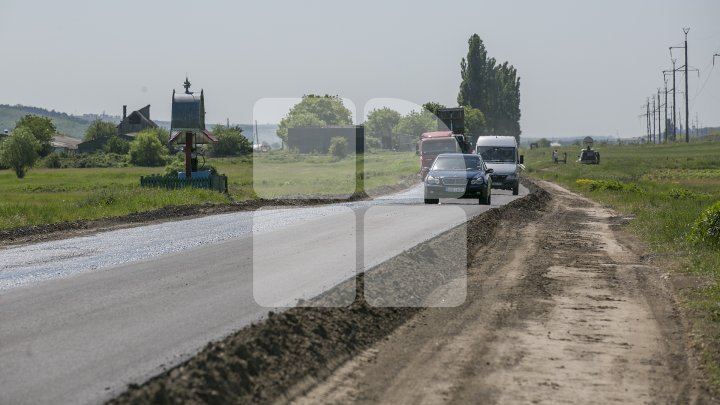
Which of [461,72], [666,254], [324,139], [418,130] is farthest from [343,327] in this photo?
[461,72]

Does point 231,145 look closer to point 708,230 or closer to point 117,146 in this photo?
point 117,146

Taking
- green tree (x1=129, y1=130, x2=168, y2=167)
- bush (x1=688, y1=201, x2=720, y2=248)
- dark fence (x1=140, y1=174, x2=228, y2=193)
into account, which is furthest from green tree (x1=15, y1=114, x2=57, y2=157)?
bush (x1=688, y1=201, x2=720, y2=248)

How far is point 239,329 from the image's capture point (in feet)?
31.4

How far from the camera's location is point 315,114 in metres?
26.5

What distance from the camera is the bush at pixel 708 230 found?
1773cm

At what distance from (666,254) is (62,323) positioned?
11977 mm

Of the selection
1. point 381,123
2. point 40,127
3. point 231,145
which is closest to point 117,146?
point 40,127

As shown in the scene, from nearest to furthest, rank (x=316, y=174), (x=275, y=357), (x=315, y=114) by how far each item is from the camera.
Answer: (x=275, y=357), (x=315, y=114), (x=316, y=174)

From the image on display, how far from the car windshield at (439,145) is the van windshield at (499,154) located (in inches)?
332

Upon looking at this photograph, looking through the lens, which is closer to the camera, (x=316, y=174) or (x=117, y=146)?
(x=316, y=174)

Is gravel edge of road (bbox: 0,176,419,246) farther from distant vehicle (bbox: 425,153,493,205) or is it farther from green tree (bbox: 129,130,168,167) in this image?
green tree (bbox: 129,130,168,167)

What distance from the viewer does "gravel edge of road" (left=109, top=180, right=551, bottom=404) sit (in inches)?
273

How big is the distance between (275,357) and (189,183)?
32.6 metres

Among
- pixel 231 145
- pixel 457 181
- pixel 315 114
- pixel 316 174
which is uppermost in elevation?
pixel 231 145
